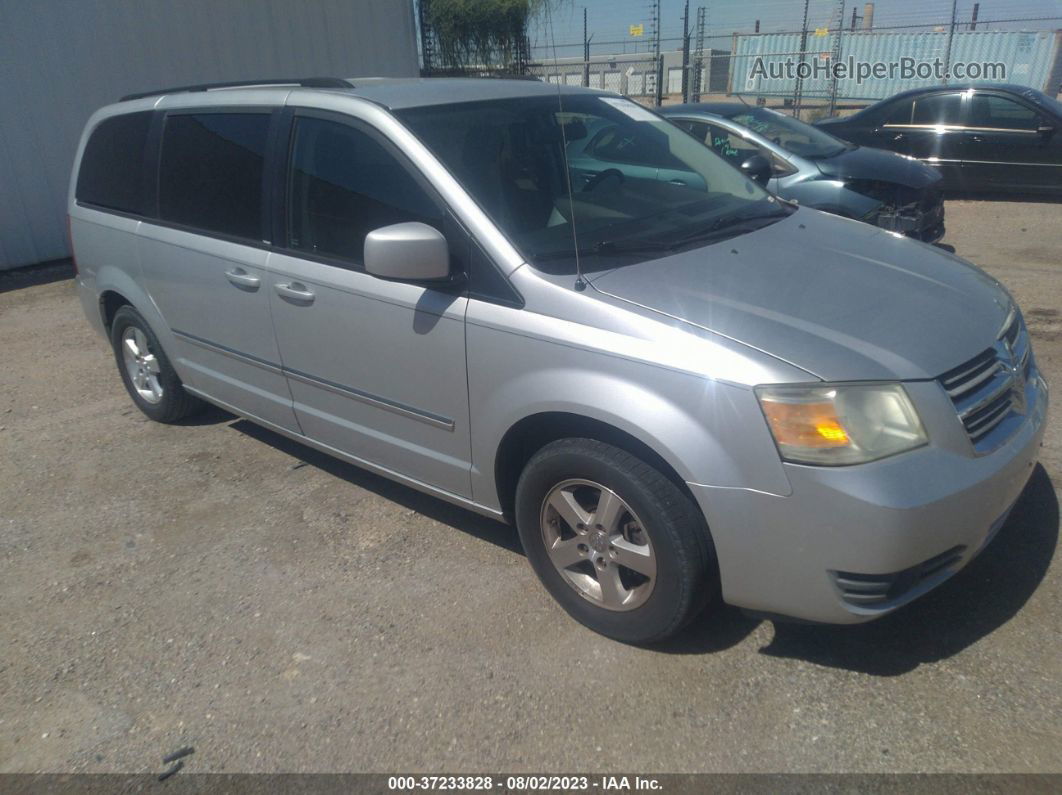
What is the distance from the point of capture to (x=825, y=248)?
3.33m

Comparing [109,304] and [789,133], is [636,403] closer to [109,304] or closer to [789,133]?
[109,304]

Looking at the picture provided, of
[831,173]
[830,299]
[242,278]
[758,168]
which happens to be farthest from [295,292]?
[831,173]

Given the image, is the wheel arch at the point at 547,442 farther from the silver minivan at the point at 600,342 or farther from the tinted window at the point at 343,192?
the tinted window at the point at 343,192

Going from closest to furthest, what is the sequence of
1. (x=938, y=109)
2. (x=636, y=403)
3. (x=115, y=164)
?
(x=636, y=403) → (x=115, y=164) → (x=938, y=109)

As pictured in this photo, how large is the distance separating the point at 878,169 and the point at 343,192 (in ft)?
19.6

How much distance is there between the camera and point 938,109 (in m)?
11.0

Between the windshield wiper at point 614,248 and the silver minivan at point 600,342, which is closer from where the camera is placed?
the silver minivan at point 600,342

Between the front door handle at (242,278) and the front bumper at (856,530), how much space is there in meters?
2.26

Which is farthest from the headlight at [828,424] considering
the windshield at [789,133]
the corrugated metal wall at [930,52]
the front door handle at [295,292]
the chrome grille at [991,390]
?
the corrugated metal wall at [930,52]

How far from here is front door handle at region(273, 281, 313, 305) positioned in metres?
3.54

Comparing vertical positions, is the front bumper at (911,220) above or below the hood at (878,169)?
below

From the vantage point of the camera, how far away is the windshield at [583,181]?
3109mm

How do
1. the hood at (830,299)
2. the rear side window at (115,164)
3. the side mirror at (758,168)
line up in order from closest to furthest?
the hood at (830,299) → the rear side window at (115,164) → the side mirror at (758,168)

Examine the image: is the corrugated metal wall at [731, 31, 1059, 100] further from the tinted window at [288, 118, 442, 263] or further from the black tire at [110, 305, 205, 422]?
the tinted window at [288, 118, 442, 263]
